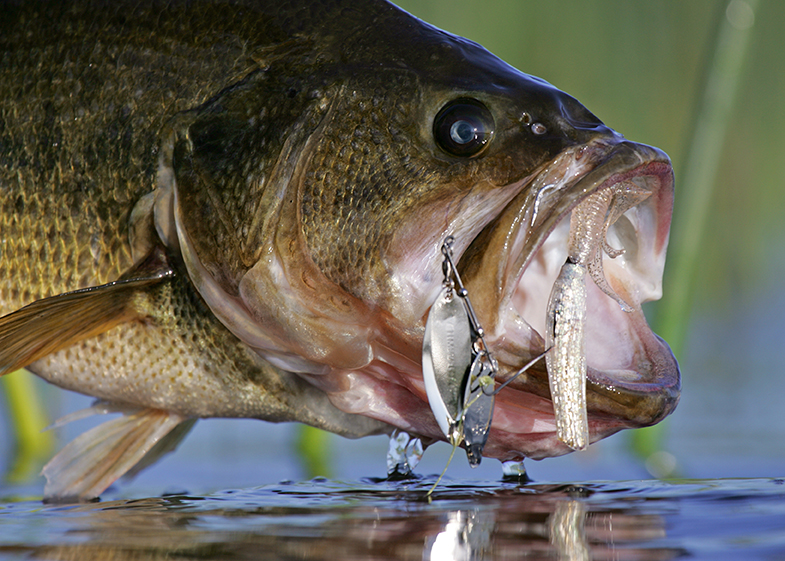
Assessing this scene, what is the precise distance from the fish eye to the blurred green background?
1.15m

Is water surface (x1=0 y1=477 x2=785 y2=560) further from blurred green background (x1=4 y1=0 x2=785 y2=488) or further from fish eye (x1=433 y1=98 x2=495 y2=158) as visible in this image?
blurred green background (x1=4 y1=0 x2=785 y2=488)

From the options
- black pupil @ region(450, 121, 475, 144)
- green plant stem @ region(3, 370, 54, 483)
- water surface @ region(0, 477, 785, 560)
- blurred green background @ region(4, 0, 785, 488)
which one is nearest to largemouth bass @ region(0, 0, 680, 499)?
black pupil @ region(450, 121, 475, 144)

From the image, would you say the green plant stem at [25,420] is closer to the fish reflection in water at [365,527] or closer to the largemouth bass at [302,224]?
the largemouth bass at [302,224]

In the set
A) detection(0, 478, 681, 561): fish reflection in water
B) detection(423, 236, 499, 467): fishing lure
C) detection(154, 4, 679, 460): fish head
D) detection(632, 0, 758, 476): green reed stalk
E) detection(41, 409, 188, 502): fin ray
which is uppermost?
detection(632, 0, 758, 476): green reed stalk

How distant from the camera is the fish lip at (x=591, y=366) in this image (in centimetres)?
121

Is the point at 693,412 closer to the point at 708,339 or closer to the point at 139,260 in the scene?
the point at 708,339

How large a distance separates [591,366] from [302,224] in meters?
0.49

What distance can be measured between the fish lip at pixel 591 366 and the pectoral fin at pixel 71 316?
0.56 m

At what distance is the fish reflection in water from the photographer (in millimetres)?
989

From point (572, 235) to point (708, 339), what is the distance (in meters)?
3.76

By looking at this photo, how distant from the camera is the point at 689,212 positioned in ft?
7.63

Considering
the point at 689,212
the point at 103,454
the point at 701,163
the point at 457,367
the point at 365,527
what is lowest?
the point at 365,527

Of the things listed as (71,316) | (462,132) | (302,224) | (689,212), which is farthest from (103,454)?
(689,212)

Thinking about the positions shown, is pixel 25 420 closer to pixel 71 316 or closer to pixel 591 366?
pixel 71 316
